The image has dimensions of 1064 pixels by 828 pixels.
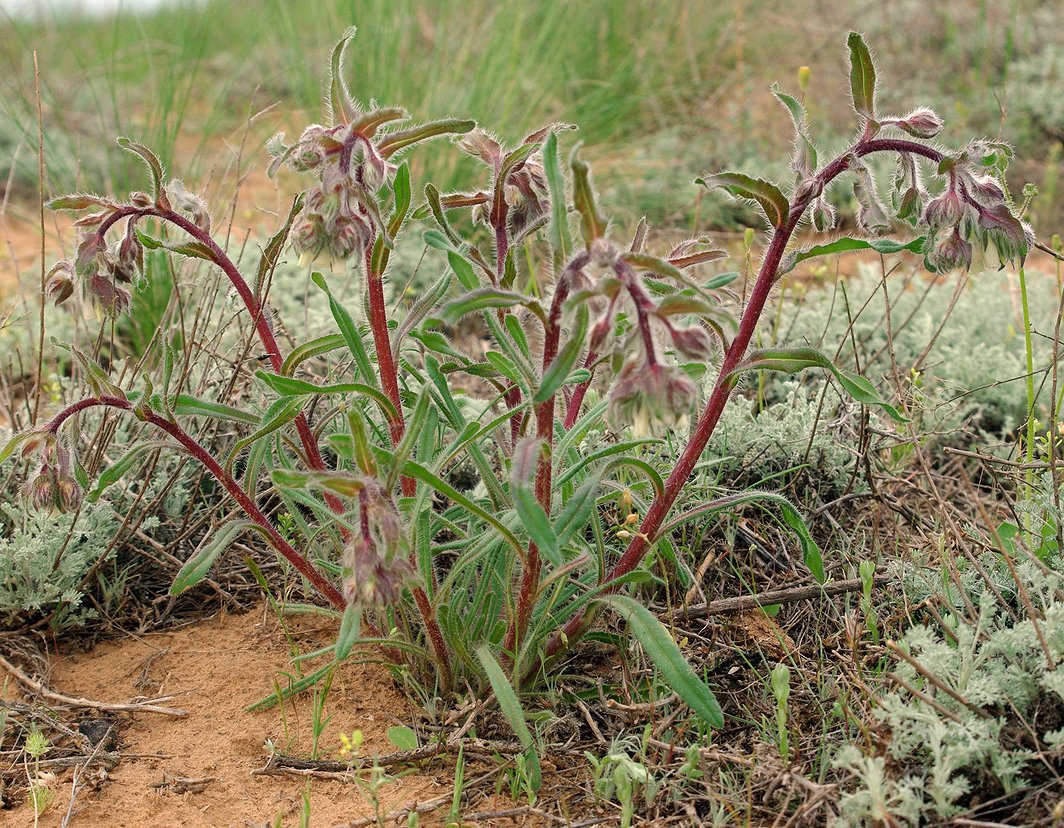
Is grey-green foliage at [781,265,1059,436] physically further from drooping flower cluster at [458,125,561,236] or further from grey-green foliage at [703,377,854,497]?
drooping flower cluster at [458,125,561,236]

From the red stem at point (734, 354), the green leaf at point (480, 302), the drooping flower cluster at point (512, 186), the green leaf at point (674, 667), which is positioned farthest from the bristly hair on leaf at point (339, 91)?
the green leaf at point (674, 667)

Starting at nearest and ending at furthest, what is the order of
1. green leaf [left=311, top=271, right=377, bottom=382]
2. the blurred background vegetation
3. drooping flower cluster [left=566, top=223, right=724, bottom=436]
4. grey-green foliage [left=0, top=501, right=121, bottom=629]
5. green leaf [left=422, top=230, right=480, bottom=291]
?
1. drooping flower cluster [left=566, top=223, right=724, bottom=436]
2. green leaf [left=422, top=230, right=480, bottom=291]
3. green leaf [left=311, top=271, right=377, bottom=382]
4. grey-green foliage [left=0, top=501, right=121, bottom=629]
5. the blurred background vegetation

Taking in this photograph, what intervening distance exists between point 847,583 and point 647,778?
754 millimetres

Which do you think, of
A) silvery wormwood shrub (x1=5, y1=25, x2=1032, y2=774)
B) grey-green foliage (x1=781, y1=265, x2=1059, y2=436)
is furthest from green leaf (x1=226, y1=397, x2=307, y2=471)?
grey-green foliage (x1=781, y1=265, x2=1059, y2=436)

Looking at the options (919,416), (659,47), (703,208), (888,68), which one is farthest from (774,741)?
(888,68)

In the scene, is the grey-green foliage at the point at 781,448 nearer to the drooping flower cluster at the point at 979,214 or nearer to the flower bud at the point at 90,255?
the drooping flower cluster at the point at 979,214

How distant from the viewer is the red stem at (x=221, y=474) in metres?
2.00

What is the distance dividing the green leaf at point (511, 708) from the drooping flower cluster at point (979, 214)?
1137 millimetres

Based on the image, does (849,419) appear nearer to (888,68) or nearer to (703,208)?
(703,208)

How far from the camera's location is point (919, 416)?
316 cm

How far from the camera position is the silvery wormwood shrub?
1663mm

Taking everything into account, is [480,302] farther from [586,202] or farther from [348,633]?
[348,633]

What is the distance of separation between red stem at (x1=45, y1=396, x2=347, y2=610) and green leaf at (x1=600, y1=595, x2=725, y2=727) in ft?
1.81

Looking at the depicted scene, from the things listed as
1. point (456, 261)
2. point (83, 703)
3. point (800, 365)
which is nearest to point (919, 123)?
point (800, 365)
